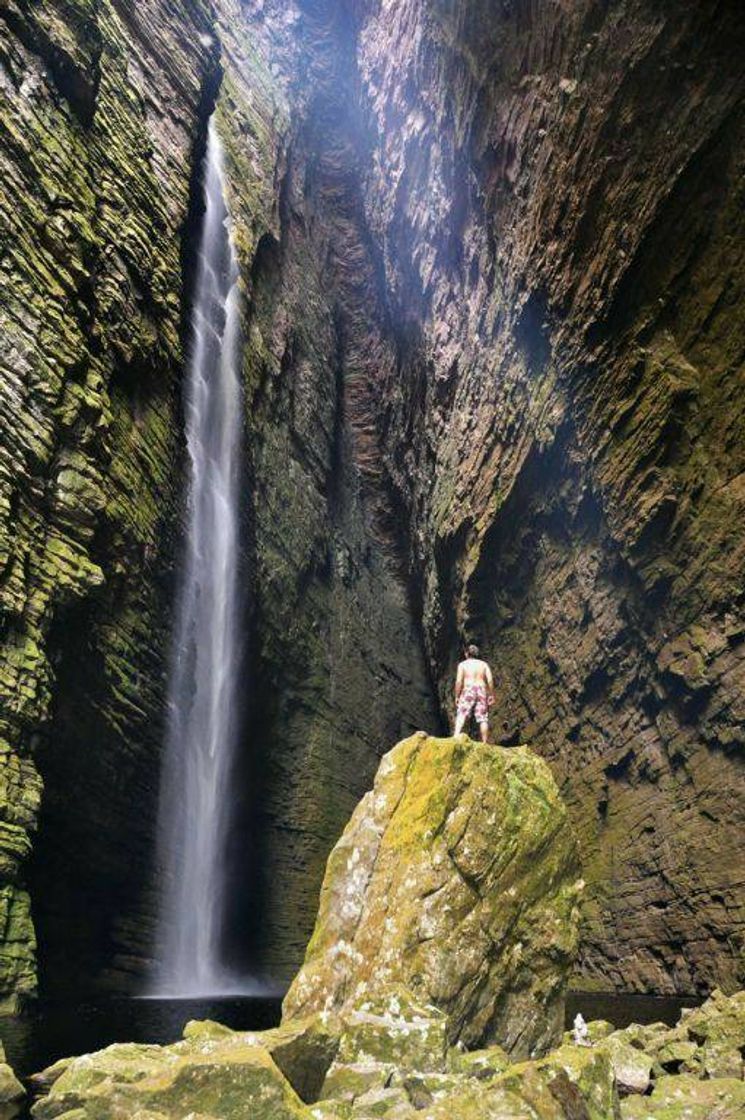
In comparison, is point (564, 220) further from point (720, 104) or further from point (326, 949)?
point (326, 949)

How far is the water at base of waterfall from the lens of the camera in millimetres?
15805

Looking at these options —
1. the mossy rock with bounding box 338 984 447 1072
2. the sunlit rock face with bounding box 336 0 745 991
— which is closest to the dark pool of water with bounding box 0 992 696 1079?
the sunlit rock face with bounding box 336 0 745 991

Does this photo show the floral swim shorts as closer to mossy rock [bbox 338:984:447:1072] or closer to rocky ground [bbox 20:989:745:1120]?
rocky ground [bbox 20:989:745:1120]

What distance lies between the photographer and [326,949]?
6.13 metres

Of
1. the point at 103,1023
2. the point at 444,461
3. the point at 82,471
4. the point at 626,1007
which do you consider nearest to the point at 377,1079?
A: the point at 103,1023

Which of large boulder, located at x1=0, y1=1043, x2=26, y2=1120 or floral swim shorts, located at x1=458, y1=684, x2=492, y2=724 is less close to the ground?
floral swim shorts, located at x1=458, y1=684, x2=492, y2=724

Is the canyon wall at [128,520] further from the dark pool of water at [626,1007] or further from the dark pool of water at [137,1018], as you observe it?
the dark pool of water at [626,1007]

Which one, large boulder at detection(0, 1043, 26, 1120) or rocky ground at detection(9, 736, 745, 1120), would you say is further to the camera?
large boulder at detection(0, 1043, 26, 1120)

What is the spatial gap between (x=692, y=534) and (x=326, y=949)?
27.3 feet

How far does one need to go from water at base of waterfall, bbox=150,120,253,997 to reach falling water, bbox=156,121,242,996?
0.08 ft

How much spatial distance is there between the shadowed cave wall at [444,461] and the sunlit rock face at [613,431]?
0.22 feet

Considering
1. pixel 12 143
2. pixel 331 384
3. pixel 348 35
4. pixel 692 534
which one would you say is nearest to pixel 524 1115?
pixel 692 534

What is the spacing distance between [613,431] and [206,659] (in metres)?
9.78

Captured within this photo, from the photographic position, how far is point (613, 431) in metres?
13.2
